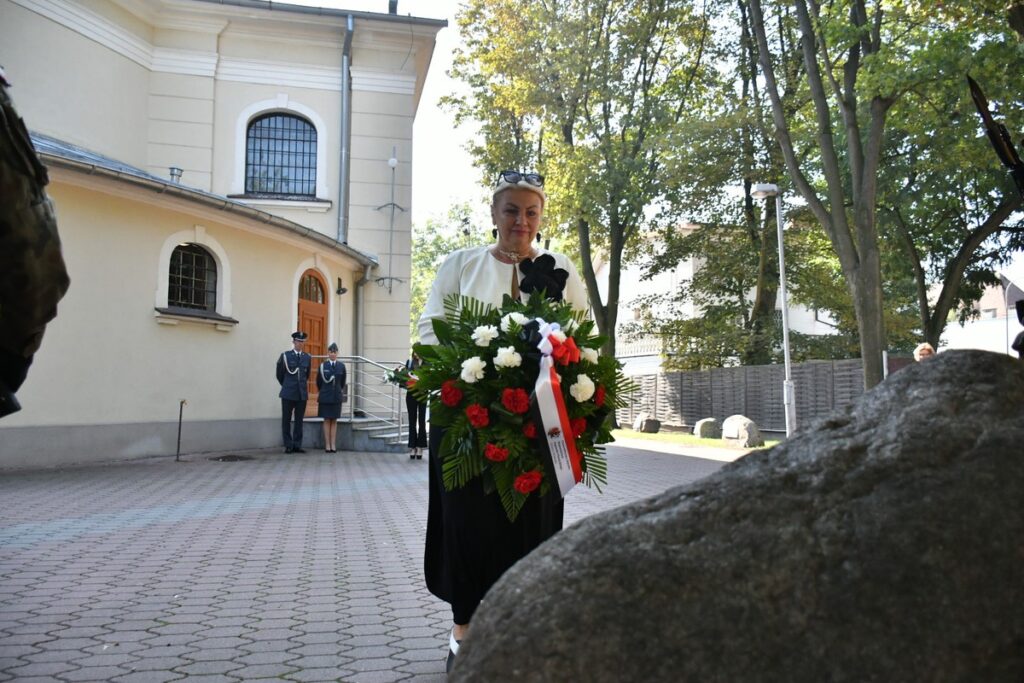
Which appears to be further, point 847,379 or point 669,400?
point 669,400

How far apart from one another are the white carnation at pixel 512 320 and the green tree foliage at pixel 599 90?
2284cm

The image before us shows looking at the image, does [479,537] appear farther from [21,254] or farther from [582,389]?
[21,254]

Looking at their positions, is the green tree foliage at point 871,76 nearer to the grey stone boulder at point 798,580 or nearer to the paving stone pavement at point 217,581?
the paving stone pavement at point 217,581

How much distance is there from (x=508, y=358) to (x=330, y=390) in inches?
569

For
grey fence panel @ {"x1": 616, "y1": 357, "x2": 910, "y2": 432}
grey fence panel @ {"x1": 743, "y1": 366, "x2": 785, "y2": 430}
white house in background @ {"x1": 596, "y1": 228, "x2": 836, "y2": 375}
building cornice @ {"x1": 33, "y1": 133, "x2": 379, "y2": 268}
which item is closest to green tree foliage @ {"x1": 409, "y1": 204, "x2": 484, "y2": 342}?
white house in background @ {"x1": 596, "y1": 228, "x2": 836, "y2": 375}

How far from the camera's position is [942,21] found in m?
15.4

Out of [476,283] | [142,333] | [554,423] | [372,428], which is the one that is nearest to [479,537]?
[554,423]

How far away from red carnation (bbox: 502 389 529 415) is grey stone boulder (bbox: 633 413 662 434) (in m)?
27.7

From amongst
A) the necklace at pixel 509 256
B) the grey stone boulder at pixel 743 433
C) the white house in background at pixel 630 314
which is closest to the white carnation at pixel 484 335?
the necklace at pixel 509 256

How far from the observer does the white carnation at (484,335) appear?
344 centimetres

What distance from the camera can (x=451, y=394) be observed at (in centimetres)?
347

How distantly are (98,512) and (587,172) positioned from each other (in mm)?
19691

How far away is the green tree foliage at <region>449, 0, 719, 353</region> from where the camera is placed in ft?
86.5

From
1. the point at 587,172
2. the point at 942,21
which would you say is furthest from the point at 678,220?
the point at 942,21
